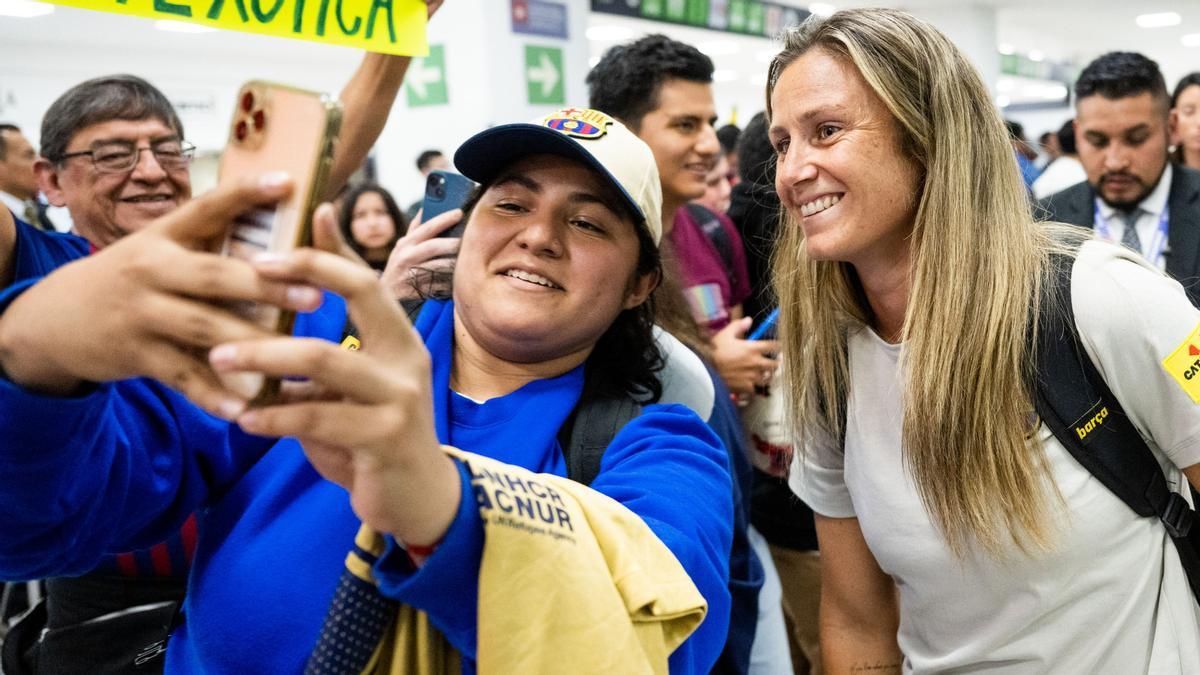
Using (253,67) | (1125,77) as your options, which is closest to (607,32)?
(253,67)

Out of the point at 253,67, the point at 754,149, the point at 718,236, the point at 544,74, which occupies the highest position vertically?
the point at 253,67

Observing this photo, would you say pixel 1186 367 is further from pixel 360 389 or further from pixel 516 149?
pixel 360 389

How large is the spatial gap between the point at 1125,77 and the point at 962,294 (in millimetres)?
2703

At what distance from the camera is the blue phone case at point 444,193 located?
1.81 m

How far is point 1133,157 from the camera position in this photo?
3668mm

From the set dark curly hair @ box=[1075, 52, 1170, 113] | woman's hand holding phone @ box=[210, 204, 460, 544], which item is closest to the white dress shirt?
dark curly hair @ box=[1075, 52, 1170, 113]

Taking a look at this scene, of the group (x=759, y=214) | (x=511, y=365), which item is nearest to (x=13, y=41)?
(x=759, y=214)

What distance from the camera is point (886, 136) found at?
5.13 feet

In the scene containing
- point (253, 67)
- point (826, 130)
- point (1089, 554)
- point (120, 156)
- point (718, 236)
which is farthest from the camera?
point (253, 67)

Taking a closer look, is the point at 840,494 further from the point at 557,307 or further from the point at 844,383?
the point at 557,307

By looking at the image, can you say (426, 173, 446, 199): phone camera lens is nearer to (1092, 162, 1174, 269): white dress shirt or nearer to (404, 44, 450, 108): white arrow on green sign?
(1092, 162, 1174, 269): white dress shirt

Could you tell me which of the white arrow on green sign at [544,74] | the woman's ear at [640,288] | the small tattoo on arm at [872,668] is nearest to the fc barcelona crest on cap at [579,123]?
the woman's ear at [640,288]

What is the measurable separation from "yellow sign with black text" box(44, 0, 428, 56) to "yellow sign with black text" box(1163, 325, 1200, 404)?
1246 mm

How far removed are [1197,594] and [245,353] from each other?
153 centimetres
